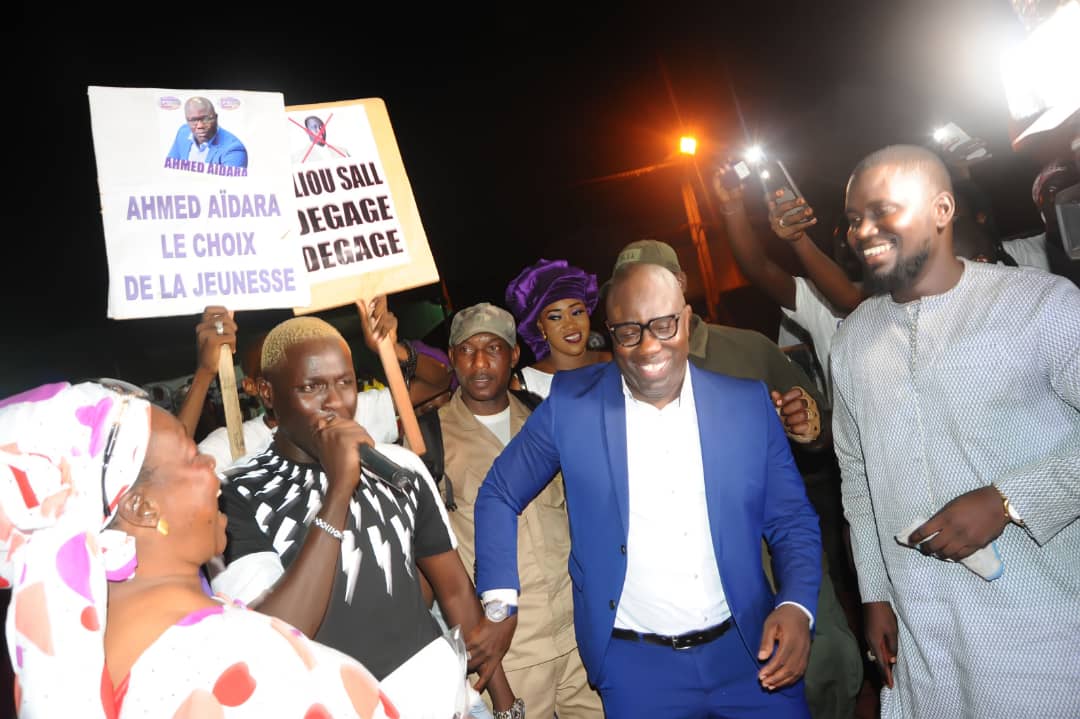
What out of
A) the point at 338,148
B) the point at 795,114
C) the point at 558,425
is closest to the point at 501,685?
the point at 558,425

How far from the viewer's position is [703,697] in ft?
8.11

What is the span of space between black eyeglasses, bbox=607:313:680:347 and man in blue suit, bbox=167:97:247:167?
173 centimetres

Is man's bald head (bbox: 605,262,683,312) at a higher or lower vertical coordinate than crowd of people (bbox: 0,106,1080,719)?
higher

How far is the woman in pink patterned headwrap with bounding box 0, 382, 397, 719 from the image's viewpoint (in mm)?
1153

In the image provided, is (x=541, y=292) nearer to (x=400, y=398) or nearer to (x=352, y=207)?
(x=352, y=207)

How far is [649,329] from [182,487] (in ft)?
5.60

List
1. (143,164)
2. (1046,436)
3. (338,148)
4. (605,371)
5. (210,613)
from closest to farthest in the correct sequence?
(210,613) < (1046,436) < (143,164) < (605,371) < (338,148)

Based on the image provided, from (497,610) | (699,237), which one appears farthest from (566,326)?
(699,237)

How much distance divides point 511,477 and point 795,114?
Result: 1194 cm

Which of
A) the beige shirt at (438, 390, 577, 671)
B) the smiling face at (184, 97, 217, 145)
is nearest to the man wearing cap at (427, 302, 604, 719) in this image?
the beige shirt at (438, 390, 577, 671)

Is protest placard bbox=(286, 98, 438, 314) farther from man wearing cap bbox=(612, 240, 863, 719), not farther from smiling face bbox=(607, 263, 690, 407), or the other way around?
man wearing cap bbox=(612, 240, 863, 719)

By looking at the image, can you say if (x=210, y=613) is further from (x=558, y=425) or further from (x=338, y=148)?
(x=338, y=148)

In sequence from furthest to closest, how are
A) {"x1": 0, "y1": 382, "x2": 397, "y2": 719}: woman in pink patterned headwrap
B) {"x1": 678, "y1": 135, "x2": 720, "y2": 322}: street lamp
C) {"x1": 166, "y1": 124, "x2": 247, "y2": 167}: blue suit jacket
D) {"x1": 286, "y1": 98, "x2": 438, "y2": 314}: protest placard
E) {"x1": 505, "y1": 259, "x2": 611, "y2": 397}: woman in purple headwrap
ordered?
{"x1": 678, "y1": 135, "x2": 720, "y2": 322}: street lamp → {"x1": 505, "y1": 259, "x2": 611, "y2": 397}: woman in purple headwrap → {"x1": 286, "y1": 98, "x2": 438, "y2": 314}: protest placard → {"x1": 166, "y1": 124, "x2": 247, "y2": 167}: blue suit jacket → {"x1": 0, "y1": 382, "x2": 397, "y2": 719}: woman in pink patterned headwrap

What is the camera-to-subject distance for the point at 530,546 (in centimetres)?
318
